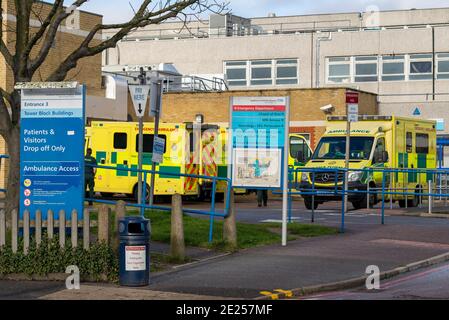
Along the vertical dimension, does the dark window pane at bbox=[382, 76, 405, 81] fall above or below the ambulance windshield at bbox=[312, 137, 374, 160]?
above

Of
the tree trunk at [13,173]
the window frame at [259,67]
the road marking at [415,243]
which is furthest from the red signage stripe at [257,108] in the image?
the window frame at [259,67]

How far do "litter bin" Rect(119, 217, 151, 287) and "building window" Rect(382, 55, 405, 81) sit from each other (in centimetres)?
4627

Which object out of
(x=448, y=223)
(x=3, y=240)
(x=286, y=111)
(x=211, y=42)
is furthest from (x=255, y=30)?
(x=3, y=240)

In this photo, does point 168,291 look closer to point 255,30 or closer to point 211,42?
point 211,42

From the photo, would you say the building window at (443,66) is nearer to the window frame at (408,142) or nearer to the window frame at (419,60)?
the window frame at (419,60)

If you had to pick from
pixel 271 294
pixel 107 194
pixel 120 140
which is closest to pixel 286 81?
pixel 107 194

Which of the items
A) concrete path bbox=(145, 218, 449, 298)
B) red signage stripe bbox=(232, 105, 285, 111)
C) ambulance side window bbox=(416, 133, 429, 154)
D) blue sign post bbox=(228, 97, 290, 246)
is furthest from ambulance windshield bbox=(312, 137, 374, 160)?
red signage stripe bbox=(232, 105, 285, 111)

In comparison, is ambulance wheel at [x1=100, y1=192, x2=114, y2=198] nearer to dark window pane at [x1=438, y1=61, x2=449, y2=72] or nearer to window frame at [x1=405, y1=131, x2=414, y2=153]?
window frame at [x1=405, y1=131, x2=414, y2=153]

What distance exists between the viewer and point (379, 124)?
31766mm

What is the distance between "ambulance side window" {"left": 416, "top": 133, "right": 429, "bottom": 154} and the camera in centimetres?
3362

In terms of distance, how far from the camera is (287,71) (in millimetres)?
59594

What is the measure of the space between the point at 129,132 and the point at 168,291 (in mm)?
21277

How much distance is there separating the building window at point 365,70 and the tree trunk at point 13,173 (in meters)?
43.3

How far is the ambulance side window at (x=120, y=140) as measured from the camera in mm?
33791
